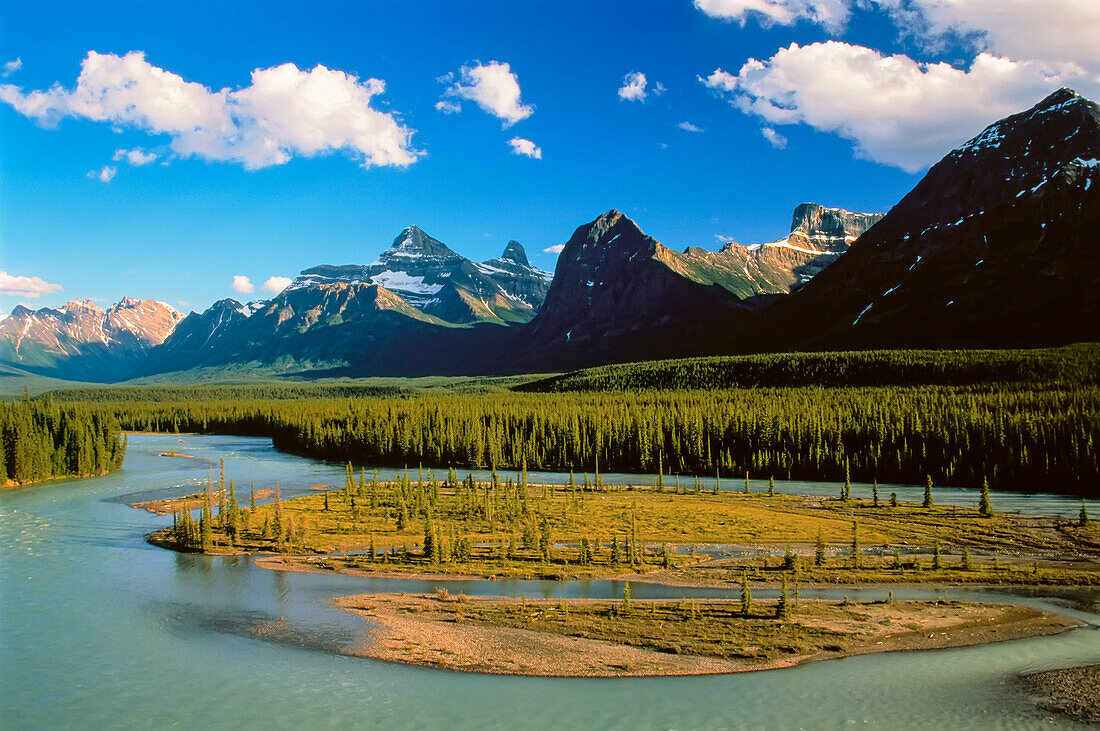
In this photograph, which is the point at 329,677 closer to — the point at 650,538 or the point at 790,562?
the point at 790,562

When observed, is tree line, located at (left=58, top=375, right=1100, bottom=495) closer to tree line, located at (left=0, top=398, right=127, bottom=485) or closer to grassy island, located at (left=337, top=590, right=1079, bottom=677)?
tree line, located at (left=0, top=398, right=127, bottom=485)

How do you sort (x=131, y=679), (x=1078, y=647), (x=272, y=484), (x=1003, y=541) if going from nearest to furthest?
(x=131, y=679) < (x=1078, y=647) < (x=1003, y=541) < (x=272, y=484)

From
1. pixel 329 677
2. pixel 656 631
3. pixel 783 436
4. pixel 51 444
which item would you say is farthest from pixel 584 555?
pixel 51 444


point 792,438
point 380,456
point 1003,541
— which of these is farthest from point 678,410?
point 1003,541

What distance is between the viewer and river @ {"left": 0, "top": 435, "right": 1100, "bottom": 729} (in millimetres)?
30891

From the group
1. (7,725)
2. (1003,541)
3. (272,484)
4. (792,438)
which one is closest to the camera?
(7,725)

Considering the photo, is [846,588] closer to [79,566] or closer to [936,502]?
[936,502]

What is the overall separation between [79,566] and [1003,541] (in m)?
71.3

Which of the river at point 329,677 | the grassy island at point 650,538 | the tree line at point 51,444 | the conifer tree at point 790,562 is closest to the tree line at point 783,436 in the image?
the grassy island at point 650,538

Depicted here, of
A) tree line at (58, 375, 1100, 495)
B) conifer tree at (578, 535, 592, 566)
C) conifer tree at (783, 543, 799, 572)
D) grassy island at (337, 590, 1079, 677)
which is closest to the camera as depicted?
grassy island at (337, 590, 1079, 677)

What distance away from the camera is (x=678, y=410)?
503ft

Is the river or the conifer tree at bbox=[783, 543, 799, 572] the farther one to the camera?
the conifer tree at bbox=[783, 543, 799, 572]

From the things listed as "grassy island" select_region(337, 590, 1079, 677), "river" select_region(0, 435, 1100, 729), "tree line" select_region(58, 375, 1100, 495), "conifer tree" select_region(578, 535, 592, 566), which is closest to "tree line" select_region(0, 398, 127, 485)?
"tree line" select_region(58, 375, 1100, 495)

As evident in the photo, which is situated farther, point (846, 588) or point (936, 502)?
point (936, 502)
